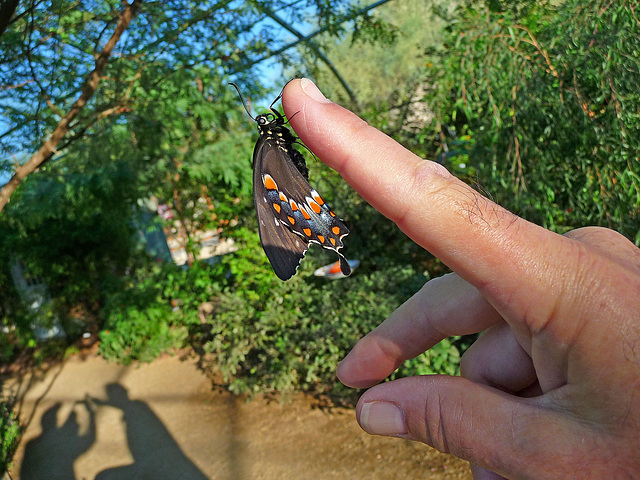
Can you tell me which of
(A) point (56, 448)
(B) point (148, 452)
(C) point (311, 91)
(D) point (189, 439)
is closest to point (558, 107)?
(C) point (311, 91)

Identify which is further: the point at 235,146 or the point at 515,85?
the point at 235,146

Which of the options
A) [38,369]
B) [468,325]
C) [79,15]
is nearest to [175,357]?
[38,369]

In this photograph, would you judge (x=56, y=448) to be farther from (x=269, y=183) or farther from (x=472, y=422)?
(x=472, y=422)

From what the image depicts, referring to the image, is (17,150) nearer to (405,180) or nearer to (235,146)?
(235,146)

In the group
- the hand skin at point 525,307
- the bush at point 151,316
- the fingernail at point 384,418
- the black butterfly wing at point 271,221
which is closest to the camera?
the hand skin at point 525,307

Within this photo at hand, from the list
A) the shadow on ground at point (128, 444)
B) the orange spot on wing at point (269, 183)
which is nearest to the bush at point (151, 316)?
the shadow on ground at point (128, 444)

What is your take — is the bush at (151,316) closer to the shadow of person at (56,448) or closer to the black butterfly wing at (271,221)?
the shadow of person at (56,448)

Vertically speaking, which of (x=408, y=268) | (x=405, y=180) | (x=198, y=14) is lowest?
(x=408, y=268)
